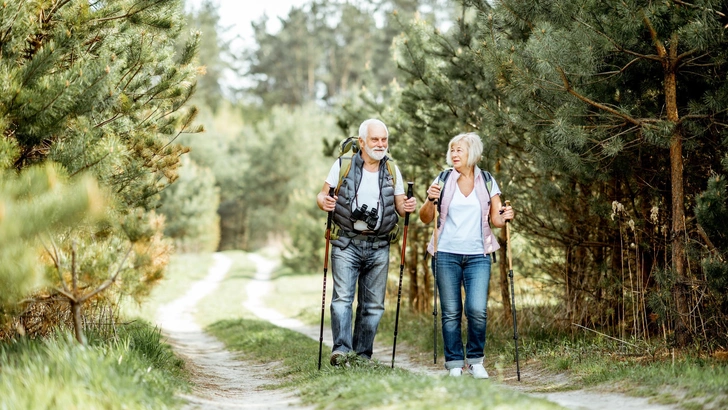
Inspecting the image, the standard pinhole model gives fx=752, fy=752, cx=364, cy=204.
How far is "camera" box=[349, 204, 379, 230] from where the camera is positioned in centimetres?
699

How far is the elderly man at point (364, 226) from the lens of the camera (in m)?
7.04

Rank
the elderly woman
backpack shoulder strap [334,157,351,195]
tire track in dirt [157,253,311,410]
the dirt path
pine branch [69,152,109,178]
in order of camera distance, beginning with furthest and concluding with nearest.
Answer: backpack shoulder strap [334,157,351,195], the elderly woman, pine branch [69,152,109,178], tire track in dirt [157,253,311,410], the dirt path

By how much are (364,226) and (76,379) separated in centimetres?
303

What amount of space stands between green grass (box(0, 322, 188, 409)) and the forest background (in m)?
0.28

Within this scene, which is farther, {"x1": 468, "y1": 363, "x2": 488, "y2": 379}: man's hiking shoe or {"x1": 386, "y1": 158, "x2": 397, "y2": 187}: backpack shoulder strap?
{"x1": 386, "y1": 158, "x2": 397, "y2": 187}: backpack shoulder strap

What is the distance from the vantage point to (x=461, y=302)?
6883 mm

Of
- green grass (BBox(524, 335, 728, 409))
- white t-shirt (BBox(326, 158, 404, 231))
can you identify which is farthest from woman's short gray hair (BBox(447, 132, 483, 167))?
green grass (BBox(524, 335, 728, 409))

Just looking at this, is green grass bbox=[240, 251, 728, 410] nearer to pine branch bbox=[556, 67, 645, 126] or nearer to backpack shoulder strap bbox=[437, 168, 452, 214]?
backpack shoulder strap bbox=[437, 168, 452, 214]

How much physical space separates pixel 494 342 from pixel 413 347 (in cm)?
204

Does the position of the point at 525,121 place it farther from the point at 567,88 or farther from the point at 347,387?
the point at 347,387

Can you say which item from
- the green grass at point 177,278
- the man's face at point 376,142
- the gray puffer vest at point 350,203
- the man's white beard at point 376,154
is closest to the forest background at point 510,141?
the man's face at point 376,142

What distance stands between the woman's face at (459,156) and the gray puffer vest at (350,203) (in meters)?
0.64

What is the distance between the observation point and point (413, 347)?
11117mm

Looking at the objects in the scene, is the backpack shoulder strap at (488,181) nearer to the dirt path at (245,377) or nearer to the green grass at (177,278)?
the dirt path at (245,377)
